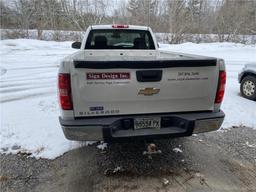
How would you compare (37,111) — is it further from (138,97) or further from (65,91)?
(138,97)

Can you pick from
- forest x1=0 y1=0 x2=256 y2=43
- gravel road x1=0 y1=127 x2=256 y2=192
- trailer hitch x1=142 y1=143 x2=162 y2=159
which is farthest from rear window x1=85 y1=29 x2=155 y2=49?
forest x1=0 y1=0 x2=256 y2=43

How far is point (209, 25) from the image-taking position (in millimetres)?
23156

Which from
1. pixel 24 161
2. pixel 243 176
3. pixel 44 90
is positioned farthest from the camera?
pixel 44 90

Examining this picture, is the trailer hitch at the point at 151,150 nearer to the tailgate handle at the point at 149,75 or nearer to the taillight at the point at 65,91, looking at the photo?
the tailgate handle at the point at 149,75

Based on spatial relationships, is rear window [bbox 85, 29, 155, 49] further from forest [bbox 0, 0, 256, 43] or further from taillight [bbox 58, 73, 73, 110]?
forest [bbox 0, 0, 256, 43]

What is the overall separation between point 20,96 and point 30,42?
45.6ft

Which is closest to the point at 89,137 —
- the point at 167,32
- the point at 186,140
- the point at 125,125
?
the point at 125,125

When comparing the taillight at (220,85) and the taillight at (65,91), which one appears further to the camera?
the taillight at (220,85)

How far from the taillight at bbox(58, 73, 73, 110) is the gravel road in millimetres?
1043

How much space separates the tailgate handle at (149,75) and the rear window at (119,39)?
9.82 feet

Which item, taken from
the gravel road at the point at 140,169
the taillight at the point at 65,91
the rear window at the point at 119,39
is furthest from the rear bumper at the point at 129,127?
the rear window at the point at 119,39

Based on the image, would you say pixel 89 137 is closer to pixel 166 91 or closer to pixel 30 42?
pixel 166 91

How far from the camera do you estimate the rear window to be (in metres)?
5.38

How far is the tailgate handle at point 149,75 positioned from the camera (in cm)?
260
